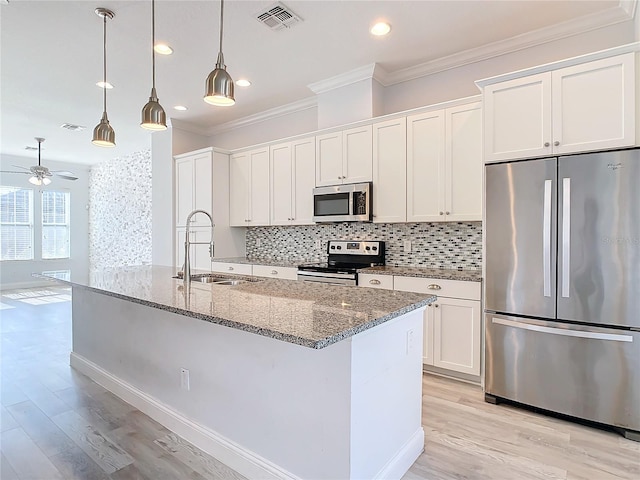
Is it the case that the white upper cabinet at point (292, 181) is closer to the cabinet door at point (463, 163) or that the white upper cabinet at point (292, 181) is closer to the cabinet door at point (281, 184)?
the cabinet door at point (281, 184)

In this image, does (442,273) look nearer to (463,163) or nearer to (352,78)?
(463,163)

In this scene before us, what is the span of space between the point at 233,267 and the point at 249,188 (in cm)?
107

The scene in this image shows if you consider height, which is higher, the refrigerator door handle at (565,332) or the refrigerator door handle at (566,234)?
the refrigerator door handle at (566,234)

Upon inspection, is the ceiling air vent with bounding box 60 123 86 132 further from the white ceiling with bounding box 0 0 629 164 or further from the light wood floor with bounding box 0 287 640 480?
the light wood floor with bounding box 0 287 640 480

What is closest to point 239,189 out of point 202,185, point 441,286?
point 202,185

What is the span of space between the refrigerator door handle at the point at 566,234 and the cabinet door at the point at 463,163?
0.73m

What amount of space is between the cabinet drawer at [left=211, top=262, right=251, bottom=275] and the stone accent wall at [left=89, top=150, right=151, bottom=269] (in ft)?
10.6

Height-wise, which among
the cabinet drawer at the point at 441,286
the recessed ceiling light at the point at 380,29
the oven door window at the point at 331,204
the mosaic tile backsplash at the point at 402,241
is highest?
the recessed ceiling light at the point at 380,29

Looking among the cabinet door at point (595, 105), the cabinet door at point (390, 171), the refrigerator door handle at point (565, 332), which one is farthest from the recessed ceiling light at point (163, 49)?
the refrigerator door handle at point (565, 332)

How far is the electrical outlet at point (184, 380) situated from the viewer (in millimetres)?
2134

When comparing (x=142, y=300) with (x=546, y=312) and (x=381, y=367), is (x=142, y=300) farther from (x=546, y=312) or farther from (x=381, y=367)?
(x=546, y=312)

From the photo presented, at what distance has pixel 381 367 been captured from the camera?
162cm

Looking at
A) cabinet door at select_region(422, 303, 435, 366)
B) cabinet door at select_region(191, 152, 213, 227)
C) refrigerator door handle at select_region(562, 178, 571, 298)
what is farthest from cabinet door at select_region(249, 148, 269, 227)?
refrigerator door handle at select_region(562, 178, 571, 298)

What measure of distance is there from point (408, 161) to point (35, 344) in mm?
4426
